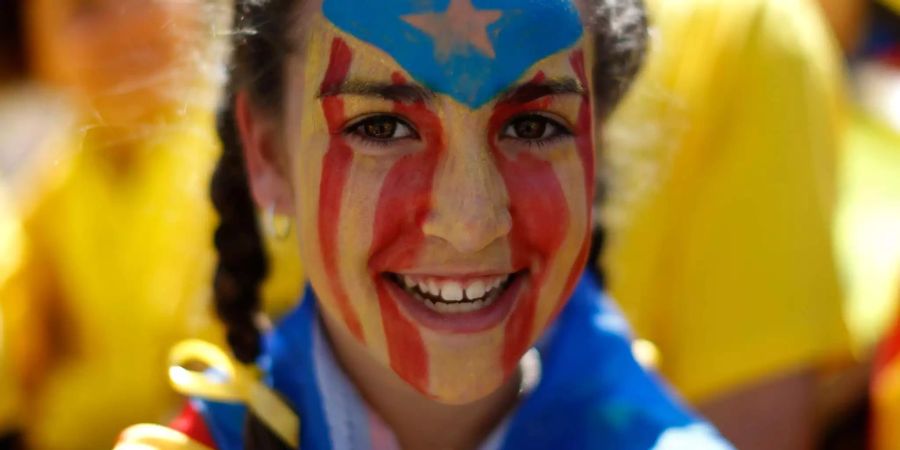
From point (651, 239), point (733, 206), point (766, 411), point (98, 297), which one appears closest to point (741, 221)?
point (733, 206)

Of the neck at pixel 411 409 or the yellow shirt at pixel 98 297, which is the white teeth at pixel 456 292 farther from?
the yellow shirt at pixel 98 297

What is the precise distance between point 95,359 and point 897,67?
2.02m

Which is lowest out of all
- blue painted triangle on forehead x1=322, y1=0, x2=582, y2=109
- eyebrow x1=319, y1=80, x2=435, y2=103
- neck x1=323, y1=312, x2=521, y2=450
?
neck x1=323, y1=312, x2=521, y2=450

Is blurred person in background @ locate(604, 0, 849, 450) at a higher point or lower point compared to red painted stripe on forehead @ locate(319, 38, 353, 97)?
lower

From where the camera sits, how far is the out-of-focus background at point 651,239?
164cm

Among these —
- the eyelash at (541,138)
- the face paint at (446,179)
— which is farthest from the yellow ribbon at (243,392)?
the eyelash at (541,138)

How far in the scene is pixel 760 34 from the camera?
1.76 m

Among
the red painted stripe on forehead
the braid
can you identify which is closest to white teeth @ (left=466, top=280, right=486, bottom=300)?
the red painted stripe on forehead

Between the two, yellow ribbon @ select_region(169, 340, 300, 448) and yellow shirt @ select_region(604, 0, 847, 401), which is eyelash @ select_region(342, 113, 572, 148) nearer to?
yellow ribbon @ select_region(169, 340, 300, 448)

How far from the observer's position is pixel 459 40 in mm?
1059

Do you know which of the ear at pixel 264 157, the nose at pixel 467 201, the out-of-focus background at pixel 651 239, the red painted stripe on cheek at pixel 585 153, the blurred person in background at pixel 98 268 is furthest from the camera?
the blurred person in background at pixel 98 268

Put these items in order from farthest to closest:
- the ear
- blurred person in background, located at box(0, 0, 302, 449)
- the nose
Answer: blurred person in background, located at box(0, 0, 302, 449)
the ear
the nose

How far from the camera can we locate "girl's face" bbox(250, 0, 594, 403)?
1058 millimetres

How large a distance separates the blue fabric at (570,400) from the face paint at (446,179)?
5.6 inches
